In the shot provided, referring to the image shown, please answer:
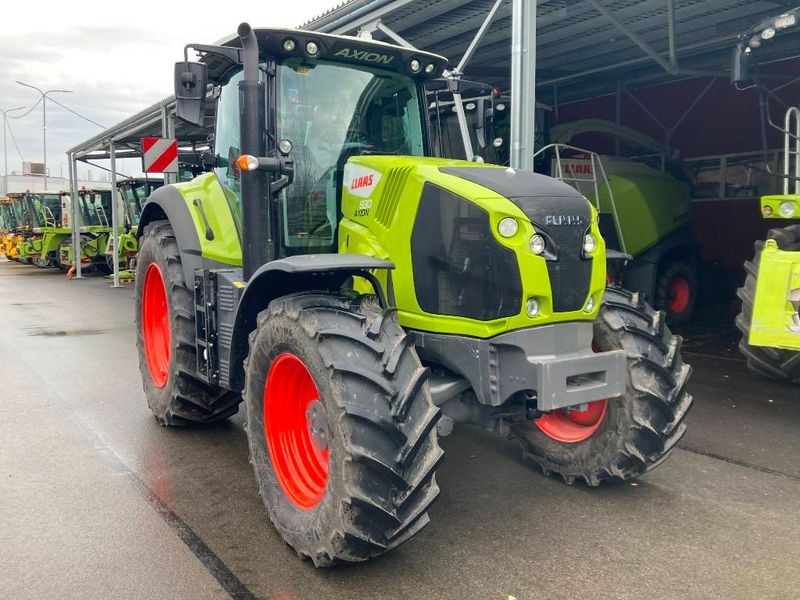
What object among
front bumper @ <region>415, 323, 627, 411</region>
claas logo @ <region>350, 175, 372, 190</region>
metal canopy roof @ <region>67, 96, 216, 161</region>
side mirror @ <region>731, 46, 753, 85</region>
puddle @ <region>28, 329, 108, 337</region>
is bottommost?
puddle @ <region>28, 329, 108, 337</region>

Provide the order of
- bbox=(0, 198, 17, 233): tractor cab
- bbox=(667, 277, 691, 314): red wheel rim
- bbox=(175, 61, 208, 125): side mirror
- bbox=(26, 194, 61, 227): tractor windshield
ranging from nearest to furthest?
bbox=(175, 61, 208, 125): side mirror → bbox=(667, 277, 691, 314): red wheel rim → bbox=(26, 194, 61, 227): tractor windshield → bbox=(0, 198, 17, 233): tractor cab

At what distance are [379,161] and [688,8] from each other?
21.2 feet

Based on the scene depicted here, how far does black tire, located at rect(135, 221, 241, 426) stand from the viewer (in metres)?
4.76

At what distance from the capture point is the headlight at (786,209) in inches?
202

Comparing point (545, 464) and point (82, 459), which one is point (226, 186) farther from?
point (545, 464)

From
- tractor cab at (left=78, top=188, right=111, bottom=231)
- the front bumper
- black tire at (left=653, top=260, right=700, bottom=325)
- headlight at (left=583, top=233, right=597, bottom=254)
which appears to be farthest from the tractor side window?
tractor cab at (left=78, top=188, right=111, bottom=231)

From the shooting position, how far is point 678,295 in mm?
10273

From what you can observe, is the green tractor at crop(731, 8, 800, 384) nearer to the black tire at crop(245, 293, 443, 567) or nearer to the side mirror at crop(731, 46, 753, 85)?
the side mirror at crop(731, 46, 753, 85)

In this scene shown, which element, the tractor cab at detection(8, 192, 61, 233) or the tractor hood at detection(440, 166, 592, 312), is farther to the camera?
the tractor cab at detection(8, 192, 61, 233)

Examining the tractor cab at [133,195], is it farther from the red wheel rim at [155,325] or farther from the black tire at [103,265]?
the red wheel rim at [155,325]

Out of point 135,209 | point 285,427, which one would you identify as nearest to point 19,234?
point 135,209

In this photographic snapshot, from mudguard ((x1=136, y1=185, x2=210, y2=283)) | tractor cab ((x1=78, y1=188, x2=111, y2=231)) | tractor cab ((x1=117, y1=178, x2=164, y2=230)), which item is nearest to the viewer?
mudguard ((x1=136, y1=185, x2=210, y2=283))

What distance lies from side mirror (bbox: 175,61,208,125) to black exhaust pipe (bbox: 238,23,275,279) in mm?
225

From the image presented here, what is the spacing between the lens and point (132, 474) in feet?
14.5
